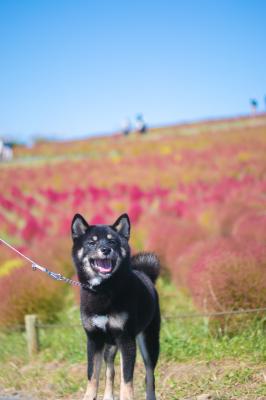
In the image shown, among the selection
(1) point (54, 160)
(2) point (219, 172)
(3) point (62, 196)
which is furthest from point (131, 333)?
(1) point (54, 160)

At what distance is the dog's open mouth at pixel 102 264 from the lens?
182 inches

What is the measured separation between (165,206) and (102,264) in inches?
511

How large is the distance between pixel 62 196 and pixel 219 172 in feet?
22.3

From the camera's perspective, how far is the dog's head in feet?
15.1

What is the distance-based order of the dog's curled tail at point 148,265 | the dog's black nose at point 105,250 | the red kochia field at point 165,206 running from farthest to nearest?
the red kochia field at point 165,206 < the dog's curled tail at point 148,265 < the dog's black nose at point 105,250

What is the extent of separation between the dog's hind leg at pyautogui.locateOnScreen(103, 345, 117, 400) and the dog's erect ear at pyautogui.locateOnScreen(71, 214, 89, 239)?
1.14 meters

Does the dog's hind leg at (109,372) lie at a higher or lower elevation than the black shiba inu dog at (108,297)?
lower

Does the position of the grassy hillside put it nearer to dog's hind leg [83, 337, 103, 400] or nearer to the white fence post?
the white fence post

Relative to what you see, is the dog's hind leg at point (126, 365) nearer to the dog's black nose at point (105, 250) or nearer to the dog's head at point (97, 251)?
the dog's head at point (97, 251)

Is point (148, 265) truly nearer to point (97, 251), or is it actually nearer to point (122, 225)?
point (122, 225)

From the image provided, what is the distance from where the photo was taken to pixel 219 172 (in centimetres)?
2525

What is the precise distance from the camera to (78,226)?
4809 millimetres

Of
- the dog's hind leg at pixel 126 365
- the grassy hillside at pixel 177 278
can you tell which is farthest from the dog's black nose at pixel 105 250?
the grassy hillside at pixel 177 278

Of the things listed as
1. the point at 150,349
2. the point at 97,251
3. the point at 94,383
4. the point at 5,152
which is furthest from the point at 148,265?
the point at 5,152
